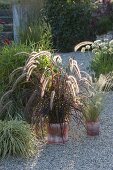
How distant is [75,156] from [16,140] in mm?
638

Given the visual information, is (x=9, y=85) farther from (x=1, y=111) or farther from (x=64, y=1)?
(x=64, y=1)

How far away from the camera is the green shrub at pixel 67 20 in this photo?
11.8 metres

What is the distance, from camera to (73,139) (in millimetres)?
5590

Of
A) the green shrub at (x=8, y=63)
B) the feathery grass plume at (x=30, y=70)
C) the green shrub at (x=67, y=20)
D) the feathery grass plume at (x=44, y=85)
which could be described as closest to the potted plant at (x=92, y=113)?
the feathery grass plume at (x=44, y=85)

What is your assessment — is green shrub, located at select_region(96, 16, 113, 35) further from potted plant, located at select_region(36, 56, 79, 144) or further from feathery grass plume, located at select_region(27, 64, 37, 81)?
feathery grass plume, located at select_region(27, 64, 37, 81)

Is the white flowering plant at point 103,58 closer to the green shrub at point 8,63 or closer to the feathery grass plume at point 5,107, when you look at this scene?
the green shrub at point 8,63

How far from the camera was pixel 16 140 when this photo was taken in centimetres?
507

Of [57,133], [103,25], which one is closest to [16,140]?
[57,133]

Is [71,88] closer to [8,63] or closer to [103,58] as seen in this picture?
[8,63]

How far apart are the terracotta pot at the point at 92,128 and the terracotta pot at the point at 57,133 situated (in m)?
0.31

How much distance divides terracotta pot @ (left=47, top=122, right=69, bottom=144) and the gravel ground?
75 mm

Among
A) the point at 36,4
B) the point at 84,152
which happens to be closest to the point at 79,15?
the point at 36,4

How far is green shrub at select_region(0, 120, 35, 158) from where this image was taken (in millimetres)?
5020

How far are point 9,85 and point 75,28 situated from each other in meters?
6.12
